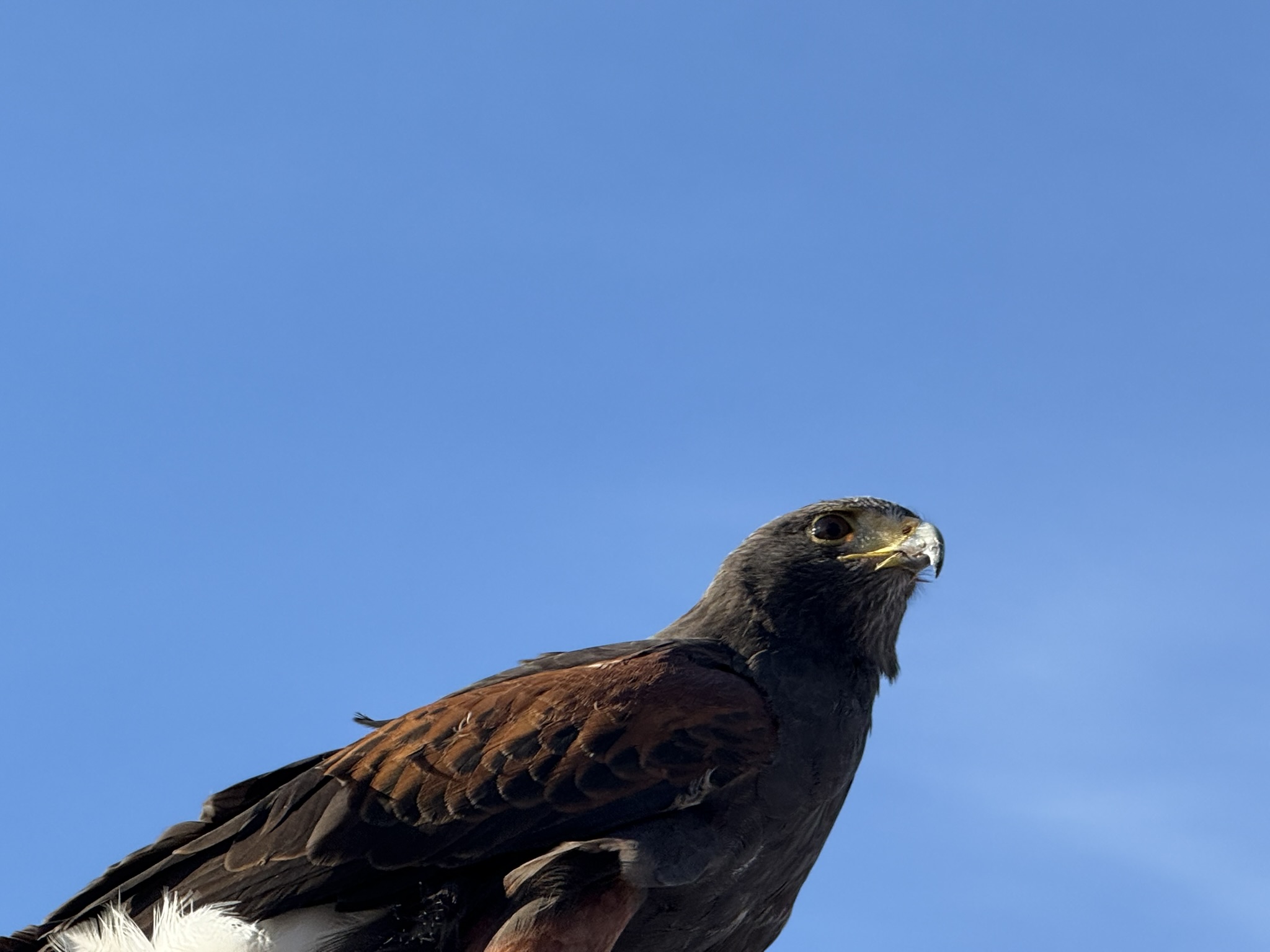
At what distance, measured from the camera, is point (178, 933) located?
752 cm

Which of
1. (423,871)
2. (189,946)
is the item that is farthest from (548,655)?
(189,946)

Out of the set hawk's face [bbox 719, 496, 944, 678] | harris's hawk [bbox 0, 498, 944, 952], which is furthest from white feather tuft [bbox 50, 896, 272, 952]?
hawk's face [bbox 719, 496, 944, 678]

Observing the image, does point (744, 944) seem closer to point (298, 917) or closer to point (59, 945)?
point (298, 917)

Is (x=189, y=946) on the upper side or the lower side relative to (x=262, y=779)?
lower

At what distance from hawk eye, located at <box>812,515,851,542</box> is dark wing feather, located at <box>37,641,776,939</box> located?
138cm

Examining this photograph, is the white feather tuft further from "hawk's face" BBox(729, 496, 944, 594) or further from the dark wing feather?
"hawk's face" BBox(729, 496, 944, 594)

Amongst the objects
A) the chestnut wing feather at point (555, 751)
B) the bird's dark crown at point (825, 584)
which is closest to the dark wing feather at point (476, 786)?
the chestnut wing feather at point (555, 751)

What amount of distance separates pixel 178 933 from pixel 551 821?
2.07 meters

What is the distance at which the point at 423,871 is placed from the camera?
24.7ft

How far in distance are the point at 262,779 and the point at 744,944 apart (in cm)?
294

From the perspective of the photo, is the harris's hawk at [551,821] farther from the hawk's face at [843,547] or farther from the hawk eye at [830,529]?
the hawk eye at [830,529]

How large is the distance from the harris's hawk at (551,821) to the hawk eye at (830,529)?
0.92 meters

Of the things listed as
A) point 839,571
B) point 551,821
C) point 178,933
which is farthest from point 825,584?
point 178,933

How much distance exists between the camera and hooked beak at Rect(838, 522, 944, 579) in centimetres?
877
